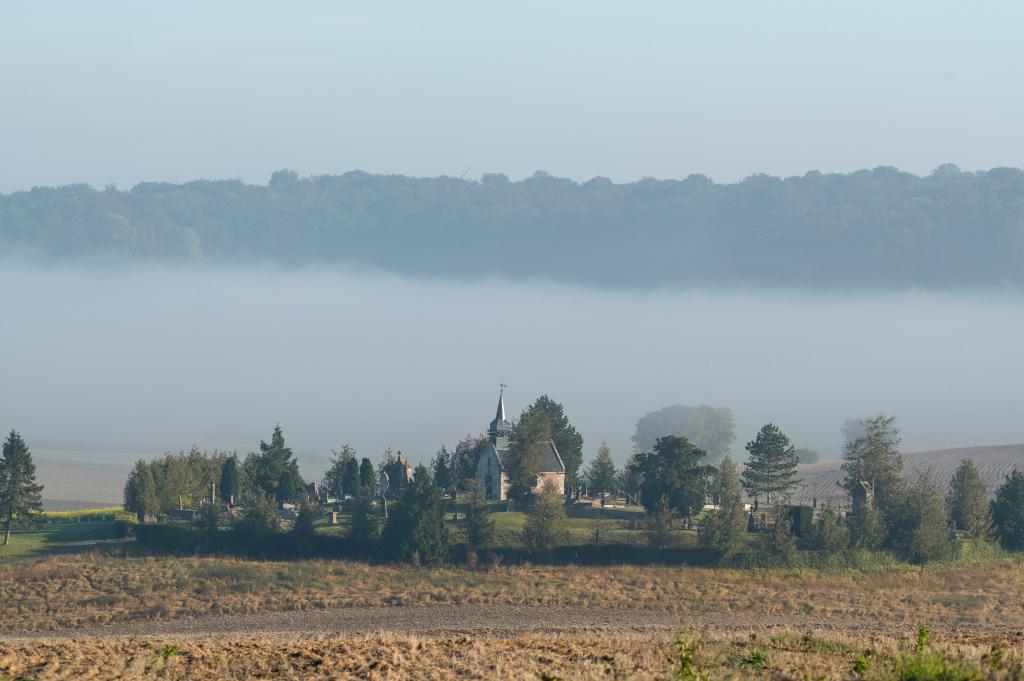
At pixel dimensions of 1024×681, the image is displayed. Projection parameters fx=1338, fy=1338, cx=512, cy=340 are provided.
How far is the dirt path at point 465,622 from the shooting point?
217 feet

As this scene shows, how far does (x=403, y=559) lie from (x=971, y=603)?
35249mm

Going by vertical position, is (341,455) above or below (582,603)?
above

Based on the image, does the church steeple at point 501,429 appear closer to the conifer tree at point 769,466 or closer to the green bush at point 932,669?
the conifer tree at point 769,466

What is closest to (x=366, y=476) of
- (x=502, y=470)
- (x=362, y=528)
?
(x=502, y=470)

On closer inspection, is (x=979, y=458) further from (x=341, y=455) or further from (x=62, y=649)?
(x=62, y=649)

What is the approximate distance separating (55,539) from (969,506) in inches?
2583

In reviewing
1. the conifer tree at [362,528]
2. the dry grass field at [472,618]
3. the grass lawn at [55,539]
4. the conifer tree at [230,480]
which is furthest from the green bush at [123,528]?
the conifer tree at [230,480]

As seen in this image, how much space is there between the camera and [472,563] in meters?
86.6

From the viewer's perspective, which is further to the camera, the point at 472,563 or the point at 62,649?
the point at 472,563

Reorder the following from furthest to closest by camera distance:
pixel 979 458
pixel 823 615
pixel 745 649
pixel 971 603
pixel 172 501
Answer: pixel 979 458, pixel 172 501, pixel 971 603, pixel 823 615, pixel 745 649

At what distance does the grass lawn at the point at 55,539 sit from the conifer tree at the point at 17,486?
5.20ft

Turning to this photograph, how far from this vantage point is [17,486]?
96.3 m

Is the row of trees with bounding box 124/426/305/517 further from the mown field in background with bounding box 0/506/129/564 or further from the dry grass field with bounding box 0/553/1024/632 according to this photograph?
the dry grass field with bounding box 0/553/1024/632

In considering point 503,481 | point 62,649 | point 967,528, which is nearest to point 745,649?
point 62,649
